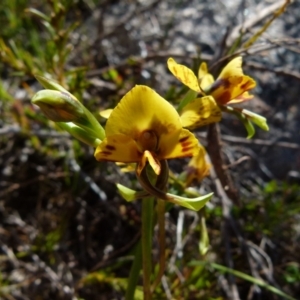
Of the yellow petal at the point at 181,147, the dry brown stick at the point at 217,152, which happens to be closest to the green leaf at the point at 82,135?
the yellow petal at the point at 181,147

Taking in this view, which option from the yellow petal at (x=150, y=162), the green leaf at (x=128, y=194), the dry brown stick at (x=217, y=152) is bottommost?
the dry brown stick at (x=217, y=152)

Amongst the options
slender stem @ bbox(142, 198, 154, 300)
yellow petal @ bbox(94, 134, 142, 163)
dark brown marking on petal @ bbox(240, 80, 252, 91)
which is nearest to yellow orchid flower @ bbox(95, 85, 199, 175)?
yellow petal @ bbox(94, 134, 142, 163)

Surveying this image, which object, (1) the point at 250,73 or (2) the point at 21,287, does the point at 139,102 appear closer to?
(2) the point at 21,287

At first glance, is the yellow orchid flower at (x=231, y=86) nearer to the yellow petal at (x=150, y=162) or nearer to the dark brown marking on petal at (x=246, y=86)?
the dark brown marking on petal at (x=246, y=86)

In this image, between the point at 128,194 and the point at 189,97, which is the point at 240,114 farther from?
the point at 128,194

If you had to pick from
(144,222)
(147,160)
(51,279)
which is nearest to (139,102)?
(147,160)

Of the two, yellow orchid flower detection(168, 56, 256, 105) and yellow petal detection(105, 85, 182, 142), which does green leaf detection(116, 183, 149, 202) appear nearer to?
yellow petal detection(105, 85, 182, 142)
